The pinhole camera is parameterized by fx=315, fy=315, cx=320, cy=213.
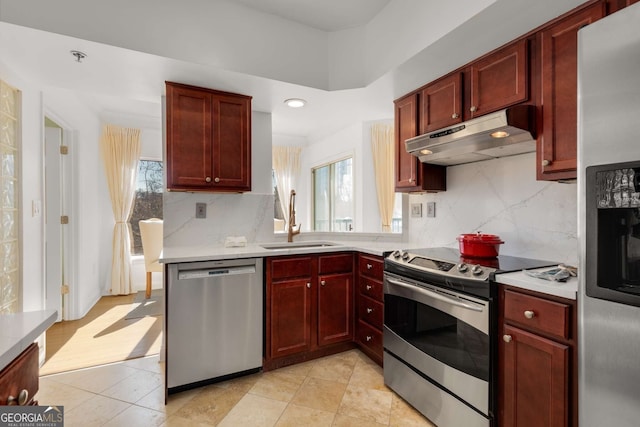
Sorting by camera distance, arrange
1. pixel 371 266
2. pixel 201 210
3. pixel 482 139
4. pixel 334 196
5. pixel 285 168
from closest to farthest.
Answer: pixel 482 139 < pixel 371 266 < pixel 201 210 < pixel 334 196 < pixel 285 168

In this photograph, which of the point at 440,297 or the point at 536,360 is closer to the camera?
the point at 536,360

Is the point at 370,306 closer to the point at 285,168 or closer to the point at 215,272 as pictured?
the point at 215,272

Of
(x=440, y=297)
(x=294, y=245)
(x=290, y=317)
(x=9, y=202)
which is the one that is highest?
(x=9, y=202)

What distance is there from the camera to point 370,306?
247 centimetres

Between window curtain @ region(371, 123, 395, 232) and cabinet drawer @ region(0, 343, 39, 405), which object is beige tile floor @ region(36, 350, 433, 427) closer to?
cabinet drawer @ region(0, 343, 39, 405)

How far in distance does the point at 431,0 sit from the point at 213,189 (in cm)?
201

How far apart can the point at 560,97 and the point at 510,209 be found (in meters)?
0.77

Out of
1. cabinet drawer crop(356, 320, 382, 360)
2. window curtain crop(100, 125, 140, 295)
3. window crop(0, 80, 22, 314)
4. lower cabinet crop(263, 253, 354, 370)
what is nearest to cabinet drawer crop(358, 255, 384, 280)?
lower cabinet crop(263, 253, 354, 370)

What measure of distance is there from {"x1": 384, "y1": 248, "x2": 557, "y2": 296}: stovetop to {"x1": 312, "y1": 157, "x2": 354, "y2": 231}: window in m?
2.60

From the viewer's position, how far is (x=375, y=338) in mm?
2420

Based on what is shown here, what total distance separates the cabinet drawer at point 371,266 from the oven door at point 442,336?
0.19 meters

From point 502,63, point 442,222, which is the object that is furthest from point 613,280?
point 442,222

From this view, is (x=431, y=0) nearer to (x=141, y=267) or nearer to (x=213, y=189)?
(x=213, y=189)

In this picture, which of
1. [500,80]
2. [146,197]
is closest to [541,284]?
[500,80]
